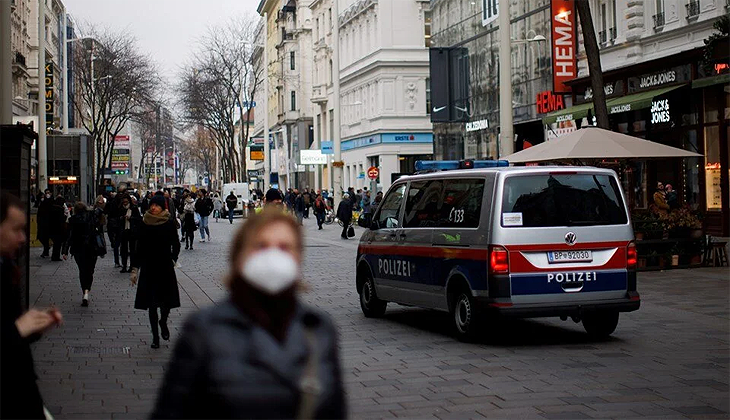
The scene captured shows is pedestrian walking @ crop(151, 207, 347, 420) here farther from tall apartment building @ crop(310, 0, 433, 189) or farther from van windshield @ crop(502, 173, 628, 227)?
tall apartment building @ crop(310, 0, 433, 189)

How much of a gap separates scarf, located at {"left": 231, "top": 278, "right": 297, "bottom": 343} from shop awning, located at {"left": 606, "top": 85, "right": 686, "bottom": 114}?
28902 millimetres

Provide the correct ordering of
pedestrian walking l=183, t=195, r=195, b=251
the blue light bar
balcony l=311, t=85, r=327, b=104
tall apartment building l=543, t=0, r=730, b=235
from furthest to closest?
balcony l=311, t=85, r=327, b=104, pedestrian walking l=183, t=195, r=195, b=251, tall apartment building l=543, t=0, r=730, b=235, the blue light bar

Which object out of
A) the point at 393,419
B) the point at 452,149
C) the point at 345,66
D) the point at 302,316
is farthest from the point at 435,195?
the point at 345,66

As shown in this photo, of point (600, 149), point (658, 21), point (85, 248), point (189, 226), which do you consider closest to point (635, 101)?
point (658, 21)

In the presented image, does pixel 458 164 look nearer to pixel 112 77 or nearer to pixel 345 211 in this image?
pixel 345 211

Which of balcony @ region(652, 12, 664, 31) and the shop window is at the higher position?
balcony @ region(652, 12, 664, 31)

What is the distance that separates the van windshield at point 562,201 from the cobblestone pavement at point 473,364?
1.31m

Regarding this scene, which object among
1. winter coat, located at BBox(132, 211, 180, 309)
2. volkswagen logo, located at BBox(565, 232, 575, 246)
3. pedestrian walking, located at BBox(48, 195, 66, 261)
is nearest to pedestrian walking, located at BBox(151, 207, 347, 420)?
volkswagen logo, located at BBox(565, 232, 575, 246)

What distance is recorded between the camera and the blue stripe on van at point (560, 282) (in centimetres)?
1215

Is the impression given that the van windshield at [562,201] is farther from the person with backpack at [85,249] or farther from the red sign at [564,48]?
the red sign at [564,48]

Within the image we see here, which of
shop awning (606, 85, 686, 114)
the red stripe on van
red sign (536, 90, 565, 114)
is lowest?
the red stripe on van

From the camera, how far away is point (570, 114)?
36.4m

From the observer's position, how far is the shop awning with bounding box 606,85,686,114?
102 ft

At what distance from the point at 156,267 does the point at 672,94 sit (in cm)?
2130
